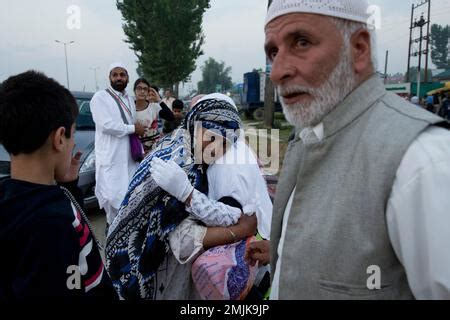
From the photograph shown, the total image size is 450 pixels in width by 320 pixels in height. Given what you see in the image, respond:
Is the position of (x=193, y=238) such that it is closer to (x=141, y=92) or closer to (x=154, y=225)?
(x=154, y=225)

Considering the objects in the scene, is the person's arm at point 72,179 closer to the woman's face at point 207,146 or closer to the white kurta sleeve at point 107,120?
the woman's face at point 207,146

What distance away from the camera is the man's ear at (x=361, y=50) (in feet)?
3.75

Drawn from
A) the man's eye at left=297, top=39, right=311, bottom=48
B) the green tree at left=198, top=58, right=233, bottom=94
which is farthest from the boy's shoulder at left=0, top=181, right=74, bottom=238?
the green tree at left=198, top=58, right=233, bottom=94

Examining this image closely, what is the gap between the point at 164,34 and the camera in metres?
30.4

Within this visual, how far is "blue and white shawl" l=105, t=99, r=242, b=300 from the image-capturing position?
2.08 meters

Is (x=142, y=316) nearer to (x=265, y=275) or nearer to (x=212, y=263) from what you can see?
(x=212, y=263)

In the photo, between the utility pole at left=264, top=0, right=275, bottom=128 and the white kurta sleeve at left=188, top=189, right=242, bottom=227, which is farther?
the utility pole at left=264, top=0, right=275, bottom=128

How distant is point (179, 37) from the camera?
31.0 metres

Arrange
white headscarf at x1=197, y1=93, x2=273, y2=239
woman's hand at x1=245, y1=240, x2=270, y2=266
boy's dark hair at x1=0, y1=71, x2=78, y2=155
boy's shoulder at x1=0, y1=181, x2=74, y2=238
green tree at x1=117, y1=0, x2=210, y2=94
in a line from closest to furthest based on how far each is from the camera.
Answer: boy's shoulder at x1=0, y1=181, x2=74, y2=238
boy's dark hair at x1=0, y1=71, x2=78, y2=155
woman's hand at x1=245, y1=240, x2=270, y2=266
white headscarf at x1=197, y1=93, x2=273, y2=239
green tree at x1=117, y1=0, x2=210, y2=94

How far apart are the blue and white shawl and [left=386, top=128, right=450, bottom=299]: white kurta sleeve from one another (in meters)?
1.35

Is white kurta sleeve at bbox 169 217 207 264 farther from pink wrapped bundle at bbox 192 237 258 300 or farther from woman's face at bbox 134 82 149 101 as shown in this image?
woman's face at bbox 134 82 149 101

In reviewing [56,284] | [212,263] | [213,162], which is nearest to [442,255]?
[56,284]

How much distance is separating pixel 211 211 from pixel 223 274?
346 millimetres

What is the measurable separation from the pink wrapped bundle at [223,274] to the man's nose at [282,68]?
3.87ft
